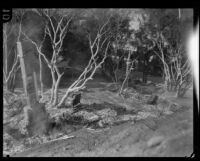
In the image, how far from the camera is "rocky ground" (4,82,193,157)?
4.17 metres

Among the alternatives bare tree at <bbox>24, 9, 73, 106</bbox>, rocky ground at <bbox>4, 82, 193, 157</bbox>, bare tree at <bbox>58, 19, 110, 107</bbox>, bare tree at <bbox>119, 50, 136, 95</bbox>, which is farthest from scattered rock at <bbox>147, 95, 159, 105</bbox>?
bare tree at <bbox>24, 9, 73, 106</bbox>

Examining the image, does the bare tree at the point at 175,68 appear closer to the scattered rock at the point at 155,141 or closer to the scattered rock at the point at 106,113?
the scattered rock at the point at 155,141

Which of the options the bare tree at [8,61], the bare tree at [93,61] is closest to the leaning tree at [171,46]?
the bare tree at [93,61]

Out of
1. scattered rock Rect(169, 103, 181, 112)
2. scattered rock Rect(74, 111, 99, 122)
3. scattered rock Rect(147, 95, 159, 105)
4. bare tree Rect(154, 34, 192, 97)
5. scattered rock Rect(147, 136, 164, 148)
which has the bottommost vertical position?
scattered rock Rect(147, 136, 164, 148)

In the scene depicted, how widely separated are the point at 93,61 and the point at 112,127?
3.87ft

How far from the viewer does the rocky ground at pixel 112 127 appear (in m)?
4.17

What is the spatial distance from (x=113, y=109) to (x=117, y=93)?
289 mm

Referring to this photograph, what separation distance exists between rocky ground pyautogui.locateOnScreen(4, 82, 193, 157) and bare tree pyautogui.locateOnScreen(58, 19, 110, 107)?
0.15m

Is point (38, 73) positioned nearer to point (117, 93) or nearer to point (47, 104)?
point (47, 104)

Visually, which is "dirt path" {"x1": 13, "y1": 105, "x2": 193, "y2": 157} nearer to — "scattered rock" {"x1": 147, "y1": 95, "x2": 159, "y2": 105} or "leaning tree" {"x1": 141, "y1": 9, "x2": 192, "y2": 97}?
"scattered rock" {"x1": 147, "y1": 95, "x2": 159, "y2": 105}

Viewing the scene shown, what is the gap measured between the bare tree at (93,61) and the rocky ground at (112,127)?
152 millimetres

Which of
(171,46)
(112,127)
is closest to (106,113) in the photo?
(112,127)

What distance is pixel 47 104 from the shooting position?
14.5ft

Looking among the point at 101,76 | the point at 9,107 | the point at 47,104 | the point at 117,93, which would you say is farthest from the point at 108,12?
the point at 9,107
